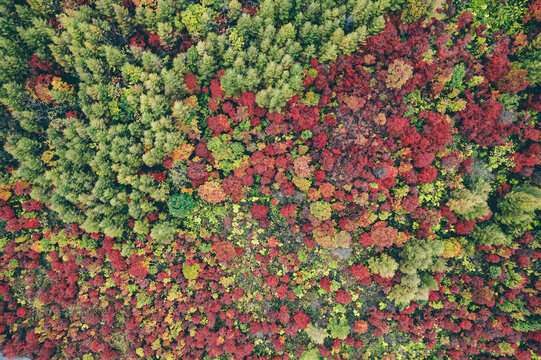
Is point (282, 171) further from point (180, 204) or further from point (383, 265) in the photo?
point (383, 265)

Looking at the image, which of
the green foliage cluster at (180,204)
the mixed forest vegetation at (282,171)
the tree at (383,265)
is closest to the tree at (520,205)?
the mixed forest vegetation at (282,171)

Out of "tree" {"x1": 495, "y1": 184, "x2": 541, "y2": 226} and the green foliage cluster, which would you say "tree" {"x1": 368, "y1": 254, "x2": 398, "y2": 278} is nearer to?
"tree" {"x1": 495, "y1": 184, "x2": 541, "y2": 226}

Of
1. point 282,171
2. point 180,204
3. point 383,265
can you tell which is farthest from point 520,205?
point 180,204

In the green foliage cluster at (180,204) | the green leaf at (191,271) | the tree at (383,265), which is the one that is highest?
the green foliage cluster at (180,204)

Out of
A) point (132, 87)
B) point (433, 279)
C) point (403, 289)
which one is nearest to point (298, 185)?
point (403, 289)

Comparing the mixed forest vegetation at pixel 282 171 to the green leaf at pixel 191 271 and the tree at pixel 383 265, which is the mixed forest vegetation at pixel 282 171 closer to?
the tree at pixel 383 265

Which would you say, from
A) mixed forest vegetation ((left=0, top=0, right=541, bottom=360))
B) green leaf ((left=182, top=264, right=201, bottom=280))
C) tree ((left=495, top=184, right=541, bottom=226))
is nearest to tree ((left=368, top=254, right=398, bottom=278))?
mixed forest vegetation ((left=0, top=0, right=541, bottom=360))

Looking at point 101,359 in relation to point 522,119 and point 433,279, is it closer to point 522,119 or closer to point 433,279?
point 433,279

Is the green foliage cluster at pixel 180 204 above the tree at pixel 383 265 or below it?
above

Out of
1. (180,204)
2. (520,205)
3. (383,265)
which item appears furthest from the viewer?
(180,204)
